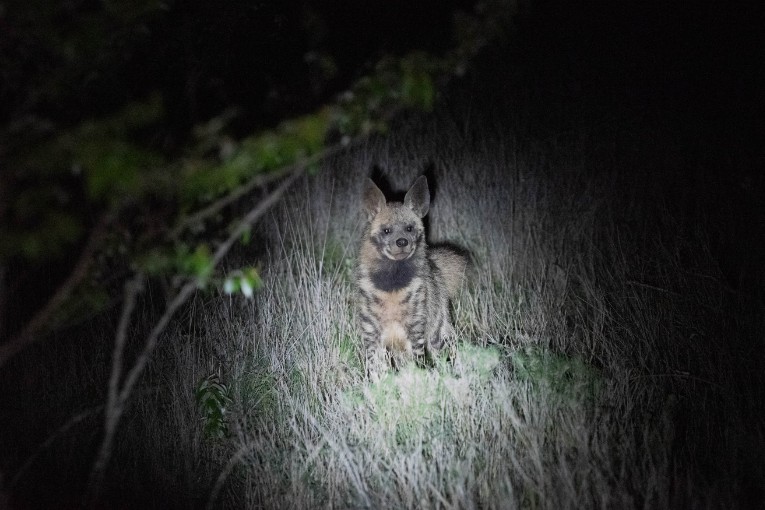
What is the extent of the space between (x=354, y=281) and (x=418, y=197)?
37.7 inches

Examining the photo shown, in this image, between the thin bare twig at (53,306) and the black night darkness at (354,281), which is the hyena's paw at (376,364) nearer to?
the black night darkness at (354,281)

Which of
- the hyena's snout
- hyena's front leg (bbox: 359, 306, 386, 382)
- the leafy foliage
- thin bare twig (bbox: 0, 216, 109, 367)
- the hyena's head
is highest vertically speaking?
the hyena's head

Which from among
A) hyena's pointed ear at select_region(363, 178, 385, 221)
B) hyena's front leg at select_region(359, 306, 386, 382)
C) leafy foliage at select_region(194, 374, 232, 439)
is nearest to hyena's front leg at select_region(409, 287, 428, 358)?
hyena's front leg at select_region(359, 306, 386, 382)

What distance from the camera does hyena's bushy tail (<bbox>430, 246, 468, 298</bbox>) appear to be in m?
6.14

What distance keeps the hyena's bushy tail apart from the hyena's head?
2.36 ft

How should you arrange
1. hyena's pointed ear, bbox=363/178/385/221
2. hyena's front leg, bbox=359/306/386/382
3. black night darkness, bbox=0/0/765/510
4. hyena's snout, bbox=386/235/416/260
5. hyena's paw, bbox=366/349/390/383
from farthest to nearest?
1. hyena's pointed ear, bbox=363/178/385/221
2. hyena's front leg, bbox=359/306/386/382
3. hyena's snout, bbox=386/235/416/260
4. hyena's paw, bbox=366/349/390/383
5. black night darkness, bbox=0/0/765/510

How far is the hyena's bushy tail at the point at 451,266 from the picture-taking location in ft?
20.1

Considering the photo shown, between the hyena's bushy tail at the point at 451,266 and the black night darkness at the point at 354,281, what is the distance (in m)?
0.03

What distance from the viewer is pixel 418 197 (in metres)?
5.54

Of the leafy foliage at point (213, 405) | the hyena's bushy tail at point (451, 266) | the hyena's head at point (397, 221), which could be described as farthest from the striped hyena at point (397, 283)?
the leafy foliage at point (213, 405)

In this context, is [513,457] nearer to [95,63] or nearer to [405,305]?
[405,305]

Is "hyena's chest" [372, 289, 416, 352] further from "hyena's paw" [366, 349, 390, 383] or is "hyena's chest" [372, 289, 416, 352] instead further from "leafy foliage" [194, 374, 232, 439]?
"leafy foliage" [194, 374, 232, 439]

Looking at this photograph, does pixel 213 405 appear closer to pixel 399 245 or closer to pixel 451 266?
pixel 399 245

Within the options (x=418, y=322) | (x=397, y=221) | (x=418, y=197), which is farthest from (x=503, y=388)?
(x=418, y=197)
